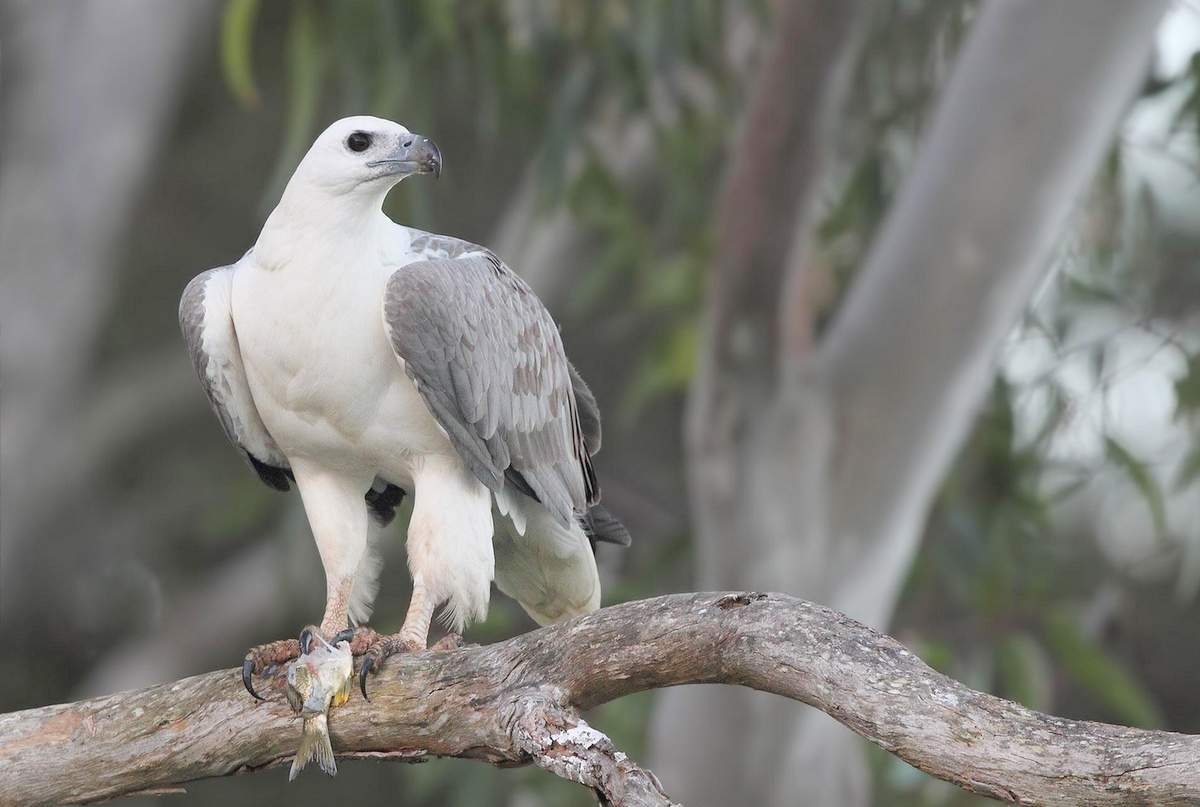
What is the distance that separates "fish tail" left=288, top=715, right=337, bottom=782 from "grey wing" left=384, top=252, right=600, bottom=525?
0.60 metres

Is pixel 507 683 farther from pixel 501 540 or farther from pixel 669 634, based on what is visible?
pixel 501 540

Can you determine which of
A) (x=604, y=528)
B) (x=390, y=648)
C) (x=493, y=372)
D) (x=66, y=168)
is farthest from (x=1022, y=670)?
(x=66, y=168)

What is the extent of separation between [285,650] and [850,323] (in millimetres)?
2206

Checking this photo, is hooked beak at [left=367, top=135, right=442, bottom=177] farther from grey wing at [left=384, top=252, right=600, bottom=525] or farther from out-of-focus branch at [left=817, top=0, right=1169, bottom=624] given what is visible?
out-of-focus branch at [left=817, top=0, right=1169, bottom=624]

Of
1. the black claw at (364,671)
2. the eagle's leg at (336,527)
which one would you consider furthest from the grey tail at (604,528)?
the black claw at (364,671)

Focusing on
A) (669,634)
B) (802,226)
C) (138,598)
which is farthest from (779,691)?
(138,598)

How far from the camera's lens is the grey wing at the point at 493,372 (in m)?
2.71

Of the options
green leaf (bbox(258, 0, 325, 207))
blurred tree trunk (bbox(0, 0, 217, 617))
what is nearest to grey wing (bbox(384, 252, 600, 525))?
green leaf (bbox(258, 0, 325, 207))

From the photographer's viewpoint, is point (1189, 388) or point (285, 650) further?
point (1189, 388)

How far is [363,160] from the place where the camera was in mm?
2697

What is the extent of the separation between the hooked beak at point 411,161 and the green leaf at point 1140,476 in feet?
8.80

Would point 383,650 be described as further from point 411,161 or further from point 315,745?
point 411,161

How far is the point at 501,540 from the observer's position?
10.6ft

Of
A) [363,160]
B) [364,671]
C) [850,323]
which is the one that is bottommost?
[364,671]
